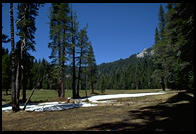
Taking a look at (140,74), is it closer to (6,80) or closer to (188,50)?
(6,80)

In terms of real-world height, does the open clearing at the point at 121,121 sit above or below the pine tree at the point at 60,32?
below

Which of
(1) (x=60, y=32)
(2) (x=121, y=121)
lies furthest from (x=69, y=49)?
(2) (x=121, y=121)

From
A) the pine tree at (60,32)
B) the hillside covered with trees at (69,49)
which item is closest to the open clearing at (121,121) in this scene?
the hillside covered with trees at (69,49)

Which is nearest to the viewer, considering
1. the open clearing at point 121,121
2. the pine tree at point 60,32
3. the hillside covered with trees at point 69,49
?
the open clearing at point 121,121

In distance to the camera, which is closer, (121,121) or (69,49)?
(121,121)

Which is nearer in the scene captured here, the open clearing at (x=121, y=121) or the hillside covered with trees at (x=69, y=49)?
the open clearing at (x=121, y=121)

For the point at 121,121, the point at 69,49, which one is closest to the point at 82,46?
the point at 69,49

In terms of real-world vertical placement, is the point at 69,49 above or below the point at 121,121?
above

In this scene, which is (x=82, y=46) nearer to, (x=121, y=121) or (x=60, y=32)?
(x=60, y=32)

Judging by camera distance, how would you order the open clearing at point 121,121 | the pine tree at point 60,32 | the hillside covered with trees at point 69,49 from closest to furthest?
the open clearing at point 121,121, the hillside covered with trees at point 69,49, the pine tree at point 60,32

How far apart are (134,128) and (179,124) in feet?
5.48

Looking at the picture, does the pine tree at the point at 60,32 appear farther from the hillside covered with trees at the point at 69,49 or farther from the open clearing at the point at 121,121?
the open clearing at the point at 121,121

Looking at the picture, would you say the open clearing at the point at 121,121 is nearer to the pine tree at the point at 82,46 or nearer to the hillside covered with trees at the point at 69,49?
the hillside covered with trees at the point at 69,49

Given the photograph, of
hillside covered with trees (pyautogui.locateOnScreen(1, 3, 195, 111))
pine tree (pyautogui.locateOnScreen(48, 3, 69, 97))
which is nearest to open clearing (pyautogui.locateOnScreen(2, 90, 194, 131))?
hillside covered with trees (pyautogui.locateOnScreen(1, 3, 195, 111))
